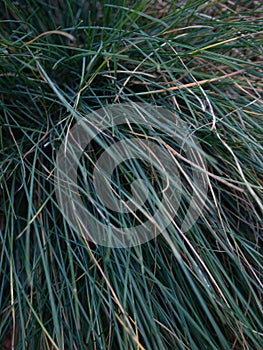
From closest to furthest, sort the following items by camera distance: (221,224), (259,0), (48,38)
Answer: (221,224) → (48,38) → (259,0)

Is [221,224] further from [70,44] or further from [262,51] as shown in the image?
[70,44]

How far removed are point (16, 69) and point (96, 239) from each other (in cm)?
37

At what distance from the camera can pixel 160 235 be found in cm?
93

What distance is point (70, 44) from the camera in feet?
3.85

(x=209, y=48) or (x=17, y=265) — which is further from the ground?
(x=209, y=48)

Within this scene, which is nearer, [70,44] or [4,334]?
[4,334]

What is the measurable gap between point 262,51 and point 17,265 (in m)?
0.67

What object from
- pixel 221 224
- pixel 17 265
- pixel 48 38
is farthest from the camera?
pixel 48 38

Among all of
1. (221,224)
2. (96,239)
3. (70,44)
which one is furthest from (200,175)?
(70,44)

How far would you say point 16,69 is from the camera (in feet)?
3.32

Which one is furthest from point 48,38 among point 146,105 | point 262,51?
point 262,51

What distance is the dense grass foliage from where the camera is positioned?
0.88 metres

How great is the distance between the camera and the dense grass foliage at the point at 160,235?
88cm

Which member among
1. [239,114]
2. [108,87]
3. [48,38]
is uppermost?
[48,38]
